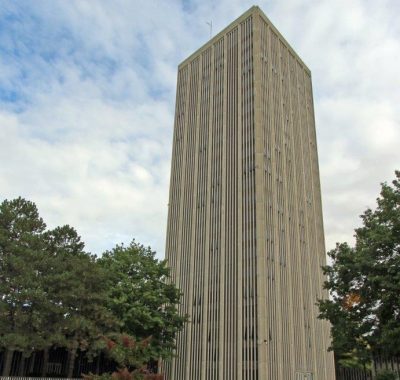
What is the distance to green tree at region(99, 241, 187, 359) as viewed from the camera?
4184cm

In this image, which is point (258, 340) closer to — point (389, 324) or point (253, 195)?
point (253, 195)

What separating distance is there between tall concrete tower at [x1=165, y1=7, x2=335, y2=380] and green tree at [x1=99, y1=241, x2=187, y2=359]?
11.3m

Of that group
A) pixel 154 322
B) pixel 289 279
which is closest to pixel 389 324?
pixel 154 322

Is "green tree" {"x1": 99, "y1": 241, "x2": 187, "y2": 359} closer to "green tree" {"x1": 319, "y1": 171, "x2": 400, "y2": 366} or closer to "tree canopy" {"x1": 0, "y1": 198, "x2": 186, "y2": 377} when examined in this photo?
"tree canopy" {"x1": 0, "y1": 198, "x2": 186, "y2": 377}

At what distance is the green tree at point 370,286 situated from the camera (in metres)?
27.7

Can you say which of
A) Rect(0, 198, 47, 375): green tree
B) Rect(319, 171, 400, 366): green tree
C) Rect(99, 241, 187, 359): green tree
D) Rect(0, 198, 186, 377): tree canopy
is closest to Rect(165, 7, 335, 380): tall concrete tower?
Rect(99, 241, 187, 359): green tree

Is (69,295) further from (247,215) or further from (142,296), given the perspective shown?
(247,215)

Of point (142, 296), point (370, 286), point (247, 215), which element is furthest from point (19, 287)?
point (247, 215)

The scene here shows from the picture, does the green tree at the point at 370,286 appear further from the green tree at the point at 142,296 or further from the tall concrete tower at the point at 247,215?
the tall concrete tower at the point at 247,215

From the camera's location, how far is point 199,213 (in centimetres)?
6612

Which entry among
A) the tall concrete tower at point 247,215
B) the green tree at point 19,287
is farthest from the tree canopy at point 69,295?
the tall concrete tower at point 247,215

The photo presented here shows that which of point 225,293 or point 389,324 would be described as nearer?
point 389,324

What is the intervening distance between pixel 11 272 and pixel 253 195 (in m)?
32.3

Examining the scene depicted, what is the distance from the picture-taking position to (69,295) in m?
37.3
